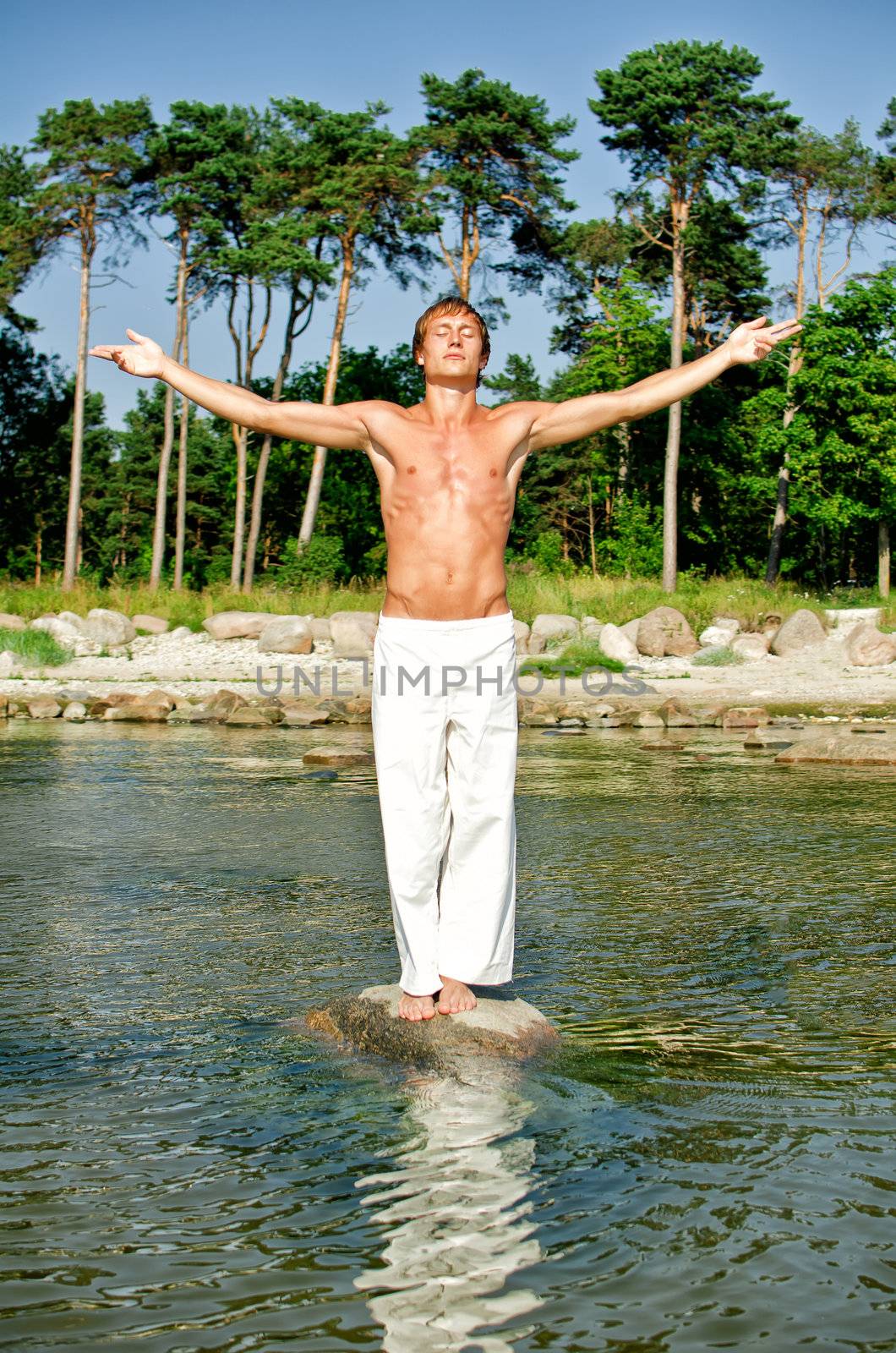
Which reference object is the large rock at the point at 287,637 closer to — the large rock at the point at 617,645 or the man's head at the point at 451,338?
the large rock at the point at 617,645

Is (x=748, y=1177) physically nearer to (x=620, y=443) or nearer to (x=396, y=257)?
(x=396, y=257)

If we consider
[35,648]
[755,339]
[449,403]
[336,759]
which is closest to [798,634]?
[336,759]

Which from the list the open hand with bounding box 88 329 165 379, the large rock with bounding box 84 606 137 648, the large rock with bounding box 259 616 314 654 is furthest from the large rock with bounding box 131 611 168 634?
the open hand with bounding box 88 329 165 379

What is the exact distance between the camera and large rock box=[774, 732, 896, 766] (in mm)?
14094

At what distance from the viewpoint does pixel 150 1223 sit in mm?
3453

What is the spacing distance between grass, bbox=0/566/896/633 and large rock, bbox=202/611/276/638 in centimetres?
105

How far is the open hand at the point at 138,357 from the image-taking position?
523cm

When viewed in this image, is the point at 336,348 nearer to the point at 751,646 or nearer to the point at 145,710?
the point at 751,646

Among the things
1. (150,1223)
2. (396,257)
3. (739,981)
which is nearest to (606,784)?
(739,981)

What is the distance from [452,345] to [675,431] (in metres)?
32.9

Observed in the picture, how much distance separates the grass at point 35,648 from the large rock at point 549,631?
9360mm

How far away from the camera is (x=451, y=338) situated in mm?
4809

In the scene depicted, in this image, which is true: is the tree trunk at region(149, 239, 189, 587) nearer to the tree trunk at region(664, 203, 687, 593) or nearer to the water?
the tree trunk at region(664, 203, 687, 593)

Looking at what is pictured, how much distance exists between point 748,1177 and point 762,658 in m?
23.8
